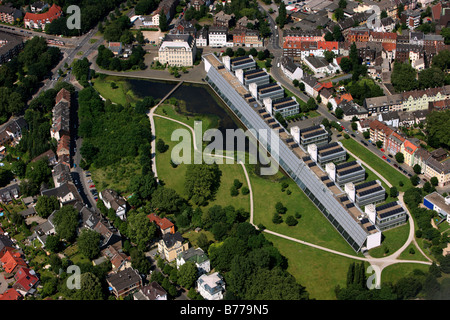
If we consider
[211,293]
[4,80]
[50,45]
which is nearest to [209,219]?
[211,293]

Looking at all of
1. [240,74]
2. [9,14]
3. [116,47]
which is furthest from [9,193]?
[9,14]

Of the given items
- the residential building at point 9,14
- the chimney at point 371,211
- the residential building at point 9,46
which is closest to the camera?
the chimney at point 371,211

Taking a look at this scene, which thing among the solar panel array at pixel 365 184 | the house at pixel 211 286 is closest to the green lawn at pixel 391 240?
the solar panel array at pixel 365 184

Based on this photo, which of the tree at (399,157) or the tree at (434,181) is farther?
the tree at (399,157)

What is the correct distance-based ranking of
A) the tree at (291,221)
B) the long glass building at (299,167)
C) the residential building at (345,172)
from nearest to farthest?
1. the long glass building at (299,167)
2. the tree at (291,221)
3. the residential building at (345,172)

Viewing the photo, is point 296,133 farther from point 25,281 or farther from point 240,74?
point 25,281

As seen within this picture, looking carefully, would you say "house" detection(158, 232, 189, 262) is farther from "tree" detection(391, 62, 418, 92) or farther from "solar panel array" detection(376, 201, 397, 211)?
"tree" detection(391, 62, 418, 92)

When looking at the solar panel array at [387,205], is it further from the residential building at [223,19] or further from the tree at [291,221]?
the residential building at [223,19]
